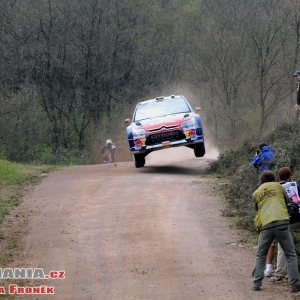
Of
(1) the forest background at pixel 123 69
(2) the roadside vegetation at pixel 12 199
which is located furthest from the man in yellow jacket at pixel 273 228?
(1) the forest background at pixel 123 69

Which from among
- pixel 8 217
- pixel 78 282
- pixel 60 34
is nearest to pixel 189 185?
pixel 8 217

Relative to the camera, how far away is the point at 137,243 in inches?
395

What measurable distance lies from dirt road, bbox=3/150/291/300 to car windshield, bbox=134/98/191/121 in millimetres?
2742

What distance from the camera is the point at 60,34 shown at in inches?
1457

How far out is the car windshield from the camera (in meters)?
18.1

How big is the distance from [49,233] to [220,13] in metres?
26.3

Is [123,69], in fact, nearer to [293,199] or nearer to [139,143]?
[139,143]

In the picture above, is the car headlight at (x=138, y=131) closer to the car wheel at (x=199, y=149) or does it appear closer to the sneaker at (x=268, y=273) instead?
the car wheel at (x=199, y=149)

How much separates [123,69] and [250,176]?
2823cm

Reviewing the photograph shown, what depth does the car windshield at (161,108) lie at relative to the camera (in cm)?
1809

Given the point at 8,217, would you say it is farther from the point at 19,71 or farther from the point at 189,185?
the point at 19,71

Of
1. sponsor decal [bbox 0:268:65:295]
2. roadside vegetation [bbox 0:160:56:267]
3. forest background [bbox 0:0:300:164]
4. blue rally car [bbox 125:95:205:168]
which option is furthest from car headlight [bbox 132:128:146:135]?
forest background [bbox 0:0:300:164]

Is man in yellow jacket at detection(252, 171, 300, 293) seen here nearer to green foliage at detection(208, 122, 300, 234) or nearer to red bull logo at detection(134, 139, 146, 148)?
green foliage at detection(208, 122, 300, 234)

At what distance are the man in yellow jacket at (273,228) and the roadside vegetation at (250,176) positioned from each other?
4.03ft
